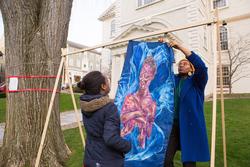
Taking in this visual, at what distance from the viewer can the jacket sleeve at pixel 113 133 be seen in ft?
8.27

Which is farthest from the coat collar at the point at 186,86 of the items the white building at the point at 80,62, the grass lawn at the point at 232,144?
the white building at the point at 80,62

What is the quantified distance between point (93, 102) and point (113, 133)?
37 cm

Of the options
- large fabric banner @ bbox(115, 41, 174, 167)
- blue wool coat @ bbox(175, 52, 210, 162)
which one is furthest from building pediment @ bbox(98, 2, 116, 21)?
blue wool coat @ bbox(175, 52, 210, 162)

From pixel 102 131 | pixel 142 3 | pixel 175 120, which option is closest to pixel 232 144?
pixel 175 120

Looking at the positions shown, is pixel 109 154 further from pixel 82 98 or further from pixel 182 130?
pixel 182 130

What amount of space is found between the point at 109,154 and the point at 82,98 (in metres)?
0.63

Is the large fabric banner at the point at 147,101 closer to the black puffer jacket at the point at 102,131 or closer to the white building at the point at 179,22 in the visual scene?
the black puffer jacket at the point at 102,131

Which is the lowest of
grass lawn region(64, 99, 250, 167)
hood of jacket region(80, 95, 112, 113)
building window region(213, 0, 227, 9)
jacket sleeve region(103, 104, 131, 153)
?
grass lawn region(64, 99, 250, 167)

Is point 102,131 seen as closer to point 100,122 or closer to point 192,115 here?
point 100,122

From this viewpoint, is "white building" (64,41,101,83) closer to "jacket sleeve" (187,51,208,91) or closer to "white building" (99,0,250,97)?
"white building" (99,0,250,97)

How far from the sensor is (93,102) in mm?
2631

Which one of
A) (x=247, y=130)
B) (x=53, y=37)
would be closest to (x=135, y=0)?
(x=247, y=130)

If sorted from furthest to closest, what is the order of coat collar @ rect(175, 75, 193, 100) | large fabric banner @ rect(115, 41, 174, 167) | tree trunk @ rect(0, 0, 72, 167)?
tree trunk @ rect(0, 0, 72, 167) < large fabric banner @ rect(115, 41, 174, 167) < coat collar @ rect(175, 75, 193, 100)

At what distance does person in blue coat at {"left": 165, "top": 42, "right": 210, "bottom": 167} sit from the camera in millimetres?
3383
